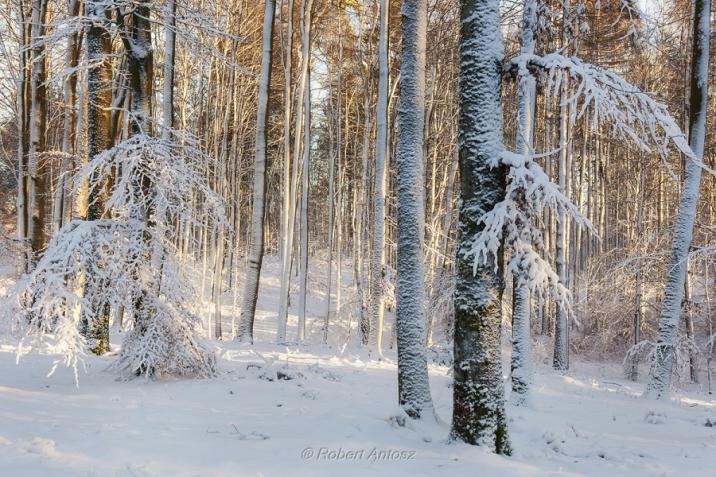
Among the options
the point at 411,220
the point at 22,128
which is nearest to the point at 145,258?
the point at 411,220

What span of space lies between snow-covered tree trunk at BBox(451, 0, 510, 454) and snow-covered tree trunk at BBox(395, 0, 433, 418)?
971 millimetres

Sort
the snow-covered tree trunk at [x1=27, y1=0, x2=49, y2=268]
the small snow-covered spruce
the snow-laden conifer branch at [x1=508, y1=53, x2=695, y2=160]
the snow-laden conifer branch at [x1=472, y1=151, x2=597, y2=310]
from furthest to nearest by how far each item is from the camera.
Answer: the snow-covered tree trunk at [x1=27, y1=0, x2=49, y2=268] < the small snow-covered spruce < the snow-laden conifer branch at [x1=472, y1=151, x2=597, y2=310] < the snow-laden conifer branch at [x1=508, y1=53, x2=695, y2=160]

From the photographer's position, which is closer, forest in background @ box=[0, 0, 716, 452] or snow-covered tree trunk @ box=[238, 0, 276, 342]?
forest in background @ box=[0, 0, 716, 452]

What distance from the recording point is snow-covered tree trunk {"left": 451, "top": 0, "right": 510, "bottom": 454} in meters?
4.66

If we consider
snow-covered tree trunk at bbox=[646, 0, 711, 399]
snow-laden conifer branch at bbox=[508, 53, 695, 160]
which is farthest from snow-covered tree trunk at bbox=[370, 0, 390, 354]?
snow-covered tree trunk at bbox=[646, 0, 711, 399]

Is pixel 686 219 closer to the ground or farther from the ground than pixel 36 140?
closer to the ground

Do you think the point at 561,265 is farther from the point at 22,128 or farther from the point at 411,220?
the point at 22,128

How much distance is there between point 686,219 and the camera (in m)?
9.39

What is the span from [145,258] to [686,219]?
9.54 meters

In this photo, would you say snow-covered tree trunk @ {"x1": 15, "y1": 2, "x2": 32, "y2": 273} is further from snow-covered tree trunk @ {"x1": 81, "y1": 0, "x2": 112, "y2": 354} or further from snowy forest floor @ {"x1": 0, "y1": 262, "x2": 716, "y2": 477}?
snowy forest floor @ {"x1": 0, "y1": 262, "x2": 716, "y2": 477}

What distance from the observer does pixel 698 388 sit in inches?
598

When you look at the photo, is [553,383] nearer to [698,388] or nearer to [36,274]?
[698,388]

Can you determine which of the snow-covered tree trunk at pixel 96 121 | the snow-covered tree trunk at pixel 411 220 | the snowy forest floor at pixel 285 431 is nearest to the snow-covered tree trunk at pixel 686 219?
the snowy forest floor at pixel 285 431

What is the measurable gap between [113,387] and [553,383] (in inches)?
339
